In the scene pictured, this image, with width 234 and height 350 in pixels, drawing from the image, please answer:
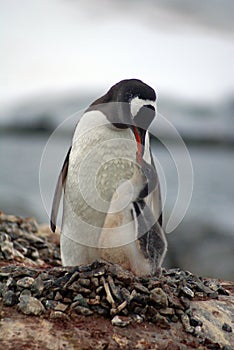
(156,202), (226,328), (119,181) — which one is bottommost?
(226,328)

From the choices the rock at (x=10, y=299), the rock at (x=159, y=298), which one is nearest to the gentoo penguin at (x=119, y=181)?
the rock at (x=159, y=298)

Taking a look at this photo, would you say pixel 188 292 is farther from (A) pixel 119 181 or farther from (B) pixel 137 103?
(B) pixel 137 103

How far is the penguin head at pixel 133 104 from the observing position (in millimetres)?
2471

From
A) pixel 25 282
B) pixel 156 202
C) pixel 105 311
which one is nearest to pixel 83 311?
pixel 105 311

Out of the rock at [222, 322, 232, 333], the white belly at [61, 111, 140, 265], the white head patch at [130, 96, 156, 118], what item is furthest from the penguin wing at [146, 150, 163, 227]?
the rock at [222, 322, 232, 333]

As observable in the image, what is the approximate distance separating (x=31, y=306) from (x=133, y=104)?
99 centimetres

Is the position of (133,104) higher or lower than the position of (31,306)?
higher

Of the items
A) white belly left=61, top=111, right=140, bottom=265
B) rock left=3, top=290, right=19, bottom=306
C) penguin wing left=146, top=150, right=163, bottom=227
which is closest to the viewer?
rock left=3, top=290, right=19, bottom=306

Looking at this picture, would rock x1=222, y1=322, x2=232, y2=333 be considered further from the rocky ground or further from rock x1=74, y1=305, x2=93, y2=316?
rock x1=74, y1=305, x2=93, y2=316

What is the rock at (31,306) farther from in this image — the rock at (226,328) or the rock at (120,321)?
the rock at (226,328)

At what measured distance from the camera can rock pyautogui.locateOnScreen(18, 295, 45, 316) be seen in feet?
7.11

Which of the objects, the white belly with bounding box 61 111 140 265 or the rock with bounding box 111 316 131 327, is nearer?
the rock with bounding box 111 316 131 327

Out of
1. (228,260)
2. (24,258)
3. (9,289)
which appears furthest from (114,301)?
(228,260)

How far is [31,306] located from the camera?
2.18 m
